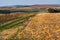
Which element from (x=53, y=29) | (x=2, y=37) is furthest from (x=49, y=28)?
(x=2, y=37)

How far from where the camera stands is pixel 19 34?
17.8 m

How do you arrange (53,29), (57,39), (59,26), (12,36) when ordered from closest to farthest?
1. (57,39)
2. (12,36)
3. (53,29)
4. (59,26)

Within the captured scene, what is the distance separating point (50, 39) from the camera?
632 inches

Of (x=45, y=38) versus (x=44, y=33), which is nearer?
(x=45, y=38)

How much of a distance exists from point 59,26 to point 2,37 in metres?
6.59

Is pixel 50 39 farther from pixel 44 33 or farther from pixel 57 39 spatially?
pixel 44 33

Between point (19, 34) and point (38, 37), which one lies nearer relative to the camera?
point (38, 37)

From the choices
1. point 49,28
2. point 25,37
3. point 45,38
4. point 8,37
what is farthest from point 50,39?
point 49,28

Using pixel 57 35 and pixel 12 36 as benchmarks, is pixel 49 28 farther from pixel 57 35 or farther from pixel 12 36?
pixel 12 36

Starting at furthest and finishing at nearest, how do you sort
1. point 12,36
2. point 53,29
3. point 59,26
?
1. point 59,26
2. point 53,29
3. point 12,36

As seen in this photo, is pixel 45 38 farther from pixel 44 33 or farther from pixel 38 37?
pixel 44 33

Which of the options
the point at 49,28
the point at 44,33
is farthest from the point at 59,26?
the point at 44,33

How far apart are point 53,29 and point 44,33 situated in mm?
2044

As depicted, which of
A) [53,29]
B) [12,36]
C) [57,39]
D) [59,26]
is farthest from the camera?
[59,26]
